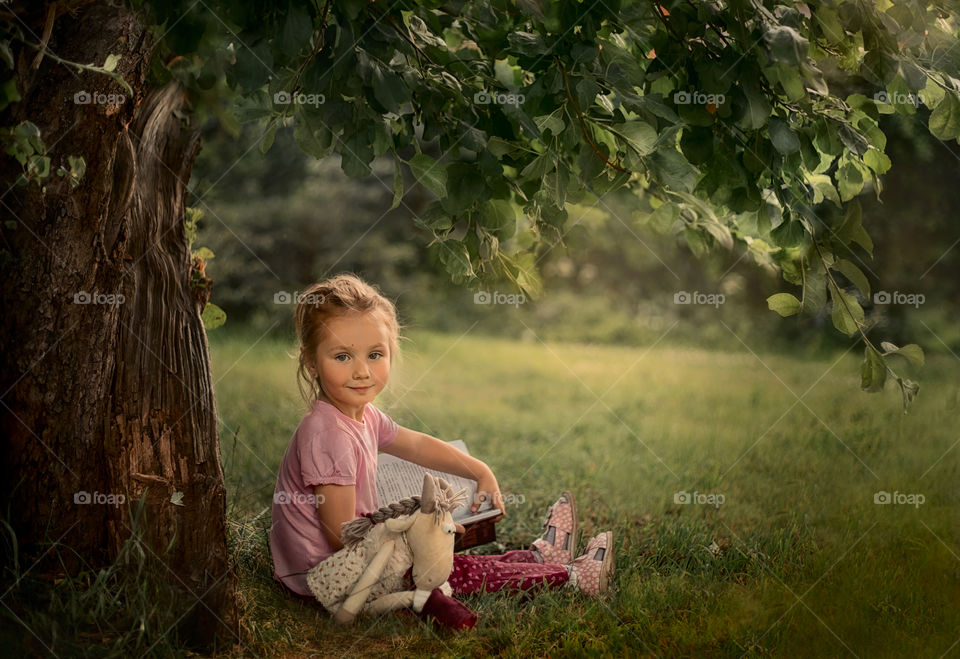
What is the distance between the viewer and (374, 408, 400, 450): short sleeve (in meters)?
2.32

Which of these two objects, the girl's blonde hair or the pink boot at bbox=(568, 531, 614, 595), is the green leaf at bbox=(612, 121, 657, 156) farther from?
the pink boot at bbox=(568, 531, 614, 595)

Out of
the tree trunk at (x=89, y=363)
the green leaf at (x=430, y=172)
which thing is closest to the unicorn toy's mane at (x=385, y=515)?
the tree trunk at (x=89, y=363)

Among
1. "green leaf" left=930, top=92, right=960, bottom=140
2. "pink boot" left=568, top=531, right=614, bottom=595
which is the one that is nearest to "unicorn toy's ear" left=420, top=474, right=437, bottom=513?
"pink boot" left=568, top=531, right=614, bottom=595

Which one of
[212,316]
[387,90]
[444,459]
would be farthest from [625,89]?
[212,316]

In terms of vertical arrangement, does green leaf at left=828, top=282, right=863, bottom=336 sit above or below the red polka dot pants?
above

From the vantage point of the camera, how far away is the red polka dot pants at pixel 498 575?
85.4 inches

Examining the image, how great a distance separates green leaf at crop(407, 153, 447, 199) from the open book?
830mm

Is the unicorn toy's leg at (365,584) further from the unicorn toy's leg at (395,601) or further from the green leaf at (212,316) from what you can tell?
the green leaf at (212,316)

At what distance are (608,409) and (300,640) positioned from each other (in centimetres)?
273

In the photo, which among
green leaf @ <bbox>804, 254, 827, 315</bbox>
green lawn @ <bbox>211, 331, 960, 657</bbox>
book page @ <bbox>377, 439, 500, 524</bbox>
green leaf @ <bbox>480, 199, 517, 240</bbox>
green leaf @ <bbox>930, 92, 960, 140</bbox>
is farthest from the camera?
book page @ <bbox>377, 439, 500, 524</bbox>

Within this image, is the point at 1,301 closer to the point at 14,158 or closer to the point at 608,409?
the point at 14,158

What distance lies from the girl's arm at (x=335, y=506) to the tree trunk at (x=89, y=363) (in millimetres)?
254

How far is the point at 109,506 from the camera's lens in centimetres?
178

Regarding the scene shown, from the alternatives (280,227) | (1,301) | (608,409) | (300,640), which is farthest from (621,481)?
(280,227)
